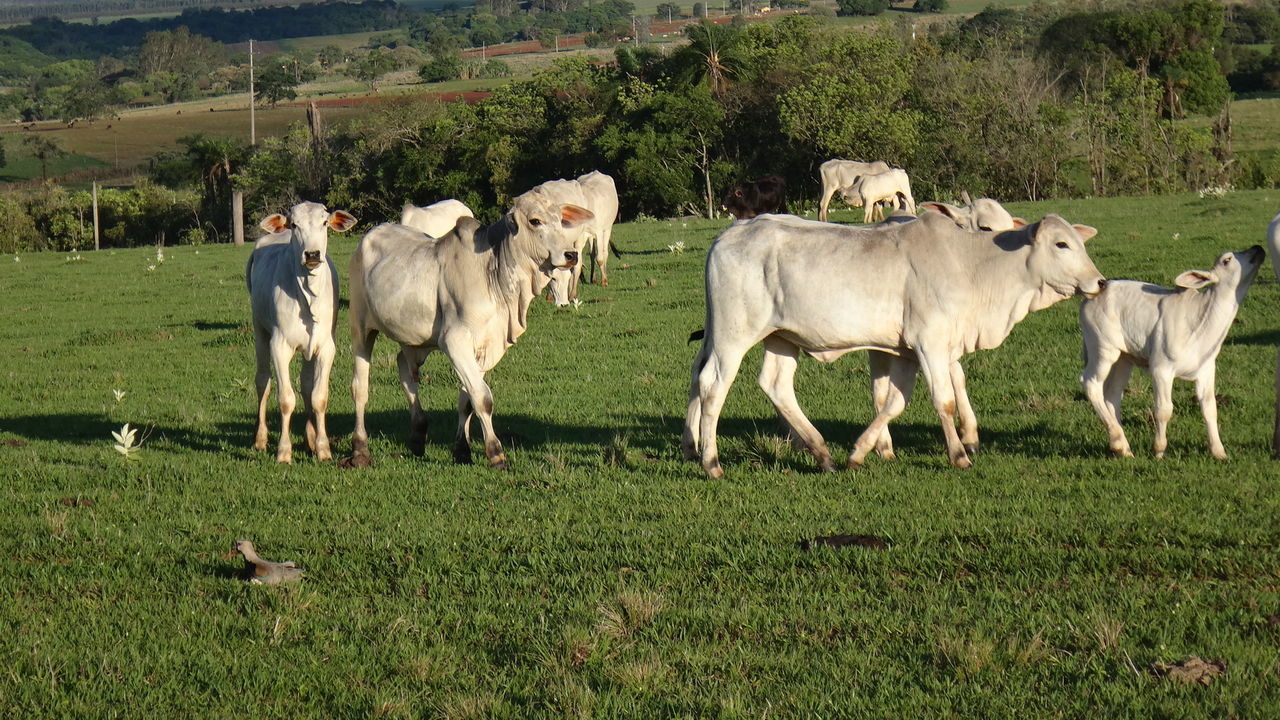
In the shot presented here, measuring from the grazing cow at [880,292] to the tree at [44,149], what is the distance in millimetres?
112862

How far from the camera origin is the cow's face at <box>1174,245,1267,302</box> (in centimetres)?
984

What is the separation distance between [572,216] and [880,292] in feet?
8.97

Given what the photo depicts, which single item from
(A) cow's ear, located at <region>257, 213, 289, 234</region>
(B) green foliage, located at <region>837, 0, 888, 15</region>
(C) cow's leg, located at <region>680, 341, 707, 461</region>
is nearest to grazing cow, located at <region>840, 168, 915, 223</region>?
(A) cow's ear, located at <region>257, 213, 289, 234</region>

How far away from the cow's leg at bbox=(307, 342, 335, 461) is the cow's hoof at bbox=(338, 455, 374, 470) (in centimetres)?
31

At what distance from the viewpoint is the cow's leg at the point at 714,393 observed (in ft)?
32.9

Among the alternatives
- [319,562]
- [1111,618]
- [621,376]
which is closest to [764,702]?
[1111,618]

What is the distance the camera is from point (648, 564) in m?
7.70

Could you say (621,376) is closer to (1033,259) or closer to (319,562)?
(1033,259)

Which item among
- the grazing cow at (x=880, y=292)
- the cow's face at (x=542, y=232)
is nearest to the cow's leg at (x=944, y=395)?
the grazing cow at (x=880, y=292)

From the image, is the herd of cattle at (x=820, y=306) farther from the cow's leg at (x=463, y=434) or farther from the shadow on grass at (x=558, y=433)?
the shadow on grass at (x=558, y=433)

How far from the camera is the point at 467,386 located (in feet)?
35.2

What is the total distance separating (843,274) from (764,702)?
4801 millimetres

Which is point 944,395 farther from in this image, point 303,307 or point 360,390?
point 303,307

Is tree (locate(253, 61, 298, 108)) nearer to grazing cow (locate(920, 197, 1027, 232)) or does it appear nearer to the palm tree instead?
the palm tree
